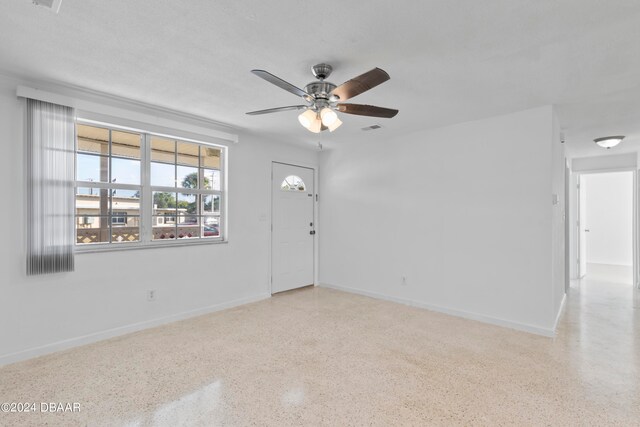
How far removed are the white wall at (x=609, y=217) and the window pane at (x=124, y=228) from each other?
9.20 meters

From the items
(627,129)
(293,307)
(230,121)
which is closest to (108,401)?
(293,307)

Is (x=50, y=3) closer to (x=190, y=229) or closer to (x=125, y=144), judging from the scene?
(x=125, y=144)

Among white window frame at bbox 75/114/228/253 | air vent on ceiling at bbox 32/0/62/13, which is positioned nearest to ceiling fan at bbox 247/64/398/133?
air vent on ceiling at bbox 32/0/62/13

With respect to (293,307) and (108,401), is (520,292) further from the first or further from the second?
(108,401)

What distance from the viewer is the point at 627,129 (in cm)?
397

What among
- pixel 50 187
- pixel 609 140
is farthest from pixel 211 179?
pixel 609 140

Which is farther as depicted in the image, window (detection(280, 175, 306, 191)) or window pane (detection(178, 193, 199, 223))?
window (detection(280, 175, 306, 191))

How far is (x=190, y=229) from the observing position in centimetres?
395

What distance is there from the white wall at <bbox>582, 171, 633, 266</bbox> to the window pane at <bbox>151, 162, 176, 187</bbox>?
8.79m

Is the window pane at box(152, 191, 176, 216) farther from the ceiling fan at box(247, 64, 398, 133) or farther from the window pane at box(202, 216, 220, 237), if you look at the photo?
the ceiling fan at box(247, 64, 398, 133)

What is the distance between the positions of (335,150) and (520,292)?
3360 mm

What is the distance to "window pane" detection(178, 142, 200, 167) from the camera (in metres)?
3.84

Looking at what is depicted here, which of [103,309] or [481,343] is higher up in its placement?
[103,309]

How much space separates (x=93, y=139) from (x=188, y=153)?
0.98 m
